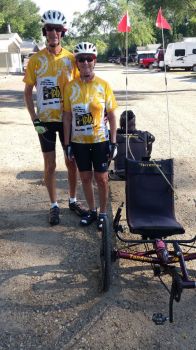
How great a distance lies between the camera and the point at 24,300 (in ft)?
11.2

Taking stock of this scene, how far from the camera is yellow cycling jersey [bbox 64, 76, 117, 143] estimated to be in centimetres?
417

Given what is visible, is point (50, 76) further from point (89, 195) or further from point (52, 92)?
point (89, 195)

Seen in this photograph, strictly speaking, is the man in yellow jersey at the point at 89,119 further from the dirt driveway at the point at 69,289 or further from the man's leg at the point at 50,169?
the dirt driveway at the point at 69,289

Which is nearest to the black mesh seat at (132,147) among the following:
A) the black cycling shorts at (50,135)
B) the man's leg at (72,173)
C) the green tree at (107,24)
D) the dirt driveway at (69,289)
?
the dirt driveway at (69,289)

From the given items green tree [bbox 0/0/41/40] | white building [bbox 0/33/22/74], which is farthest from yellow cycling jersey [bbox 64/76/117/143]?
green tree [bbox 0/0/41/40]

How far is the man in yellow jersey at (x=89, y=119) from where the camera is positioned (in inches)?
163

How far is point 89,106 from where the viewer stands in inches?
165

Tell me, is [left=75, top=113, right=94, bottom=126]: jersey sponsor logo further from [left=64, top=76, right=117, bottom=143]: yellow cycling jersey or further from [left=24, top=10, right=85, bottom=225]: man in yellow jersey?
[left=24, top=10, right=85, bottom=225]: man in yellow jersey

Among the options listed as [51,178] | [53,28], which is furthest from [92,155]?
[53,28]

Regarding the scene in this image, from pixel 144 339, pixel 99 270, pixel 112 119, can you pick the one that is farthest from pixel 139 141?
pixel 144 339

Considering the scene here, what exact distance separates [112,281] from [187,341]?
921 mm

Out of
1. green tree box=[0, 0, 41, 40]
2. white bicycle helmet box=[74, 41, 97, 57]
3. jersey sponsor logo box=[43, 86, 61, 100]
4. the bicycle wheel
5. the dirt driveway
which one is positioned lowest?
the dirt driveway

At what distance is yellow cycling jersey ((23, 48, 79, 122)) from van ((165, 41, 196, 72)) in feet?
111

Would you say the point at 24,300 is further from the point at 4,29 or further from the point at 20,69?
the point at 4,29
